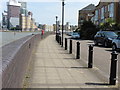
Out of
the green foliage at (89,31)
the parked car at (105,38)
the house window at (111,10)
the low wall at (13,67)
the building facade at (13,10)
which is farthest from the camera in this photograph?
the house window at (111,10)

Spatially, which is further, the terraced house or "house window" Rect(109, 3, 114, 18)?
"house window" Rect(109, 3, 114, 18)

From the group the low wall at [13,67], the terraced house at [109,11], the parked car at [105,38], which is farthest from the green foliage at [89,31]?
the low wall at [13,67]

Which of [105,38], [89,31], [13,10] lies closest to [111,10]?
[89,31]

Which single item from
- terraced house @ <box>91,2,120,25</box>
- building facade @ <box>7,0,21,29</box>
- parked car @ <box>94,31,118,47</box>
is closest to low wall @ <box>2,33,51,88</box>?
building facade @ <box>7,0,21,29</box>

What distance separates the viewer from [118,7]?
176 feet

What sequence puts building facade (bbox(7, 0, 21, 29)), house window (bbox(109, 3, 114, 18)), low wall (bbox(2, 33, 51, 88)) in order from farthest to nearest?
house window (bbox(109, 3, 114, 18))
building facade (bbox(7, 0, 21, 29))
low wall (bbox(2, 33, 51, 88))

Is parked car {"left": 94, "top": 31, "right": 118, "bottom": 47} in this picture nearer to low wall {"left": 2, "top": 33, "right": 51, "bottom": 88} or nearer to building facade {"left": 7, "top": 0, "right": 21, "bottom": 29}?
building facade {"left": 7, "top": 0, "right": 21, "bottom": 29}

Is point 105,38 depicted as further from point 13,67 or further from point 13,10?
point 13,10

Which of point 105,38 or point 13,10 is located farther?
point 13,10

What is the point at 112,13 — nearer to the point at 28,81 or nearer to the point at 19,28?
the point at 19,28

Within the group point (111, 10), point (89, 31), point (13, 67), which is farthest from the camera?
point (111, 10)

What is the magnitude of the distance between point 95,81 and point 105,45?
16887 millimetres

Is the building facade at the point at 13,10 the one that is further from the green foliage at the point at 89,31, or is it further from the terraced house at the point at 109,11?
the terraced house at the point at 109,11

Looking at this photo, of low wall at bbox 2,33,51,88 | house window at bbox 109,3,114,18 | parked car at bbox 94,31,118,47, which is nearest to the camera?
low wall at bbox 2,33,51,88
